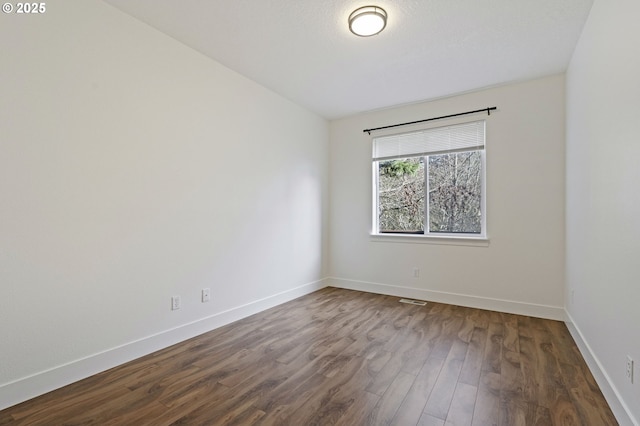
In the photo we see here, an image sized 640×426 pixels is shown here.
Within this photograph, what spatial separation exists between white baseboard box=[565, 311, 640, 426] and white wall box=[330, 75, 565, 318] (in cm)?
84

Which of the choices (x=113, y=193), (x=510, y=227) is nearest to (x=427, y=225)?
(x=510, y=227)

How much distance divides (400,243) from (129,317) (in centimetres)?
330

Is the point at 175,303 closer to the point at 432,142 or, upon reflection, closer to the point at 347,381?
the point at 347,381

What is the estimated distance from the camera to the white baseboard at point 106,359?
5.93ft

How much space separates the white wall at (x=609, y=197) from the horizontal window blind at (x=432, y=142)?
113 cm

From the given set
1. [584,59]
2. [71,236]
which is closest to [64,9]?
[71,236]

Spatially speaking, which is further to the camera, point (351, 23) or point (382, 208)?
point (382, 208)

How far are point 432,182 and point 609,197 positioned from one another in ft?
7.71

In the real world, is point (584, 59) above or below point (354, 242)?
above

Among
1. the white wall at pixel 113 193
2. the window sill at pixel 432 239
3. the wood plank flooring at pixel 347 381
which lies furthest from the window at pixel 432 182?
the white wall at pixel 113 193

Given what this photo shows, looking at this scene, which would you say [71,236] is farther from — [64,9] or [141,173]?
[64,9]

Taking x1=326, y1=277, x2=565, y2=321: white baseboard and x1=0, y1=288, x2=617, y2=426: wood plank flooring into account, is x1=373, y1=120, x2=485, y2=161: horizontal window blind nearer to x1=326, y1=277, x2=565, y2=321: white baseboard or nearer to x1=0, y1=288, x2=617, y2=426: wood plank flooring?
x1=326, y1=277, x2=565, y2=321: white baseboard

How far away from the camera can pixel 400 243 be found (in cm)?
429

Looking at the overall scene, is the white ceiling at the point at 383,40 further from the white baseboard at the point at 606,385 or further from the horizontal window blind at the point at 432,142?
the white baseboard at the point at 606,385
